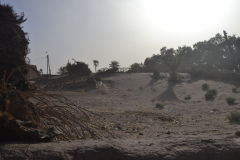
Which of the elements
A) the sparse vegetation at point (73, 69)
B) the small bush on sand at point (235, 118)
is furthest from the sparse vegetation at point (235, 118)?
the sparse vegetation at point (73, 69)

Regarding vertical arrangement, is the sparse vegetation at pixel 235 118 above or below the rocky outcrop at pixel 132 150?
below

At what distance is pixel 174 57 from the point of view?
4038 centimetres

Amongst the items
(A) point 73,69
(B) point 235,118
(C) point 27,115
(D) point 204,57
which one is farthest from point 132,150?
(D) point 204,57

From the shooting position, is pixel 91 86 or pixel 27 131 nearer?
pixel 27 131

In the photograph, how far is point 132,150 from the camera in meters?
2.72

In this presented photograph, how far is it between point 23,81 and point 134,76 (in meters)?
35.7

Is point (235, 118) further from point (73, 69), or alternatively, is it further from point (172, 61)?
point (172, 61)

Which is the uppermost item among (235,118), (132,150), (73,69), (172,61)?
(172,61)

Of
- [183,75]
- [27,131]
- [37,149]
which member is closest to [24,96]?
[27,131]

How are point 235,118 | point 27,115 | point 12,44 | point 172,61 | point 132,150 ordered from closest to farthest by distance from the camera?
point 132,150 → point 27,115 → point 12,44 → point 235,118 → point 172,61

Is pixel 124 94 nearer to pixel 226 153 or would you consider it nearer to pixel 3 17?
pixel 3 17

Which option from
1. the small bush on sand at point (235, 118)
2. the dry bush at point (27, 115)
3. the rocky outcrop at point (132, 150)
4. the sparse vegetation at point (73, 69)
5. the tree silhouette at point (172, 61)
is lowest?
the small bush on sand at point (235, 118)

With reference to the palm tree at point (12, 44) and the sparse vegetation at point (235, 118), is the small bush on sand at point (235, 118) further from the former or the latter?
the palm tree at point (12, 44)

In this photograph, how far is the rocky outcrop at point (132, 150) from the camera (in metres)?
2.56
